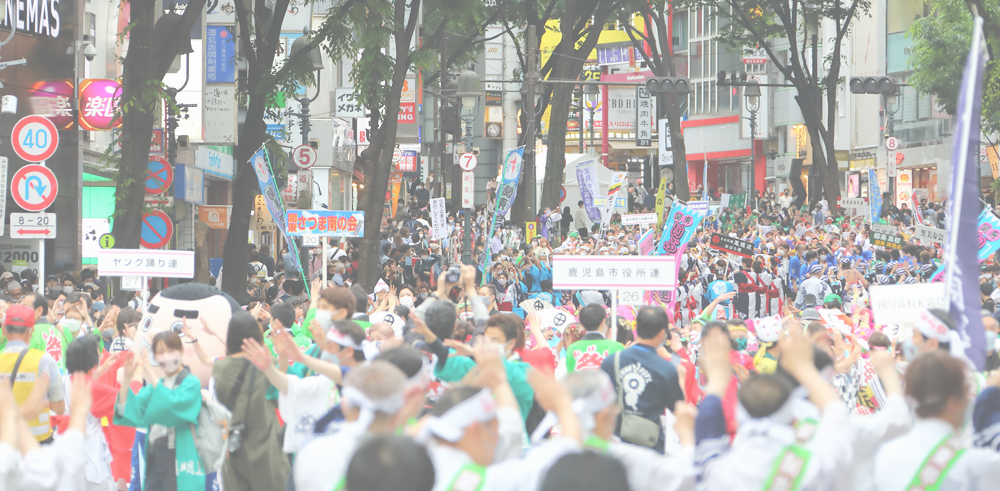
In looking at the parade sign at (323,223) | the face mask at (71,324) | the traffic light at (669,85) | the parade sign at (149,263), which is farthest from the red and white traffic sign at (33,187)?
the traffic light at (669,85)

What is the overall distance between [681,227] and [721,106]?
49.0m

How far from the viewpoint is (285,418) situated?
6.12m

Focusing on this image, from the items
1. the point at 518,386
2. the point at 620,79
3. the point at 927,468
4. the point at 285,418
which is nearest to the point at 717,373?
the point at 927,468

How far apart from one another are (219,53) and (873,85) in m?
15.9

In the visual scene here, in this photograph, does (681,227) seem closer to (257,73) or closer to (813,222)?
(257,73)

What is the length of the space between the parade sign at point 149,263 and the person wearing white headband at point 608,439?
713 centimetres

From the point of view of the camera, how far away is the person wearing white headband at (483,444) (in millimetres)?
3693

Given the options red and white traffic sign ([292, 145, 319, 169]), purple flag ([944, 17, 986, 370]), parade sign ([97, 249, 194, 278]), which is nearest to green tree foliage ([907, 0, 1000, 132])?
red and white traffic sign ([292, 145, 319, 169])

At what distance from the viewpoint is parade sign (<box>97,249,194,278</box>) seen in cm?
1052

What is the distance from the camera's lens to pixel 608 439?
13.4 feet

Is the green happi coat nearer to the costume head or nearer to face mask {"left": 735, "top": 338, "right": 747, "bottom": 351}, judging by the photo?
the costume head

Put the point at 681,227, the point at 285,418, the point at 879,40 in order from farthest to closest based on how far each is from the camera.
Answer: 1. the point at 879,40
2. the point at 681,227
3. the point at 285,418

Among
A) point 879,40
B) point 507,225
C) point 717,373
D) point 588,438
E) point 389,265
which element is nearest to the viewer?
point 588,438

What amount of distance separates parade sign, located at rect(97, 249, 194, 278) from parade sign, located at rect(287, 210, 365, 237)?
193 inches
